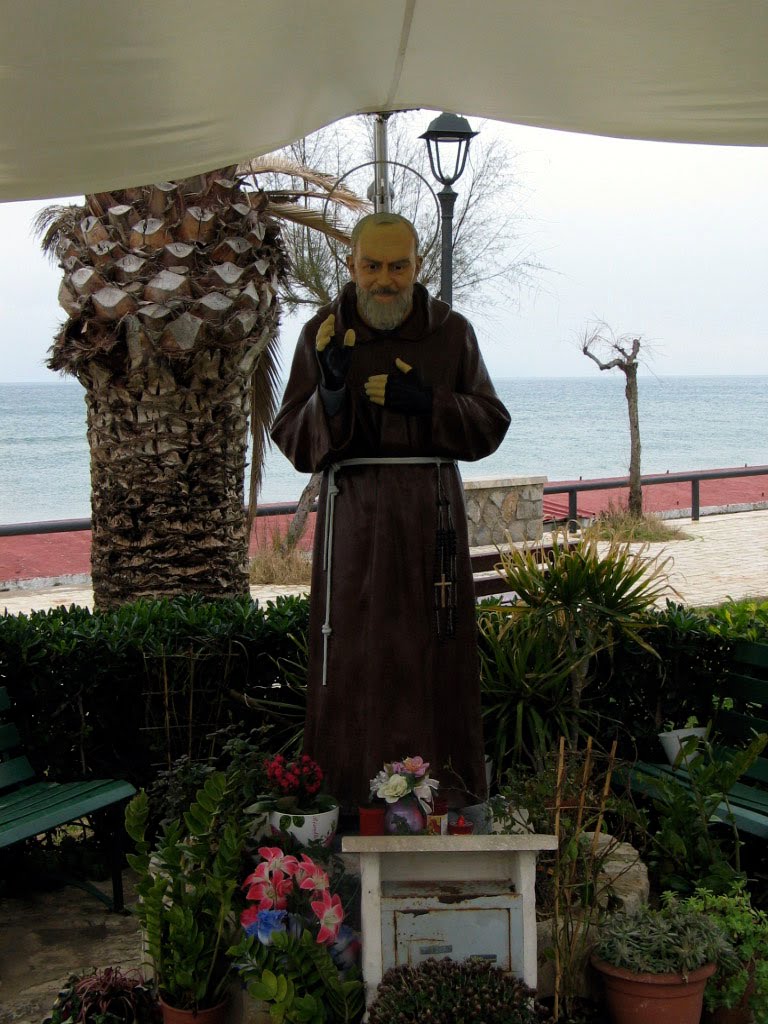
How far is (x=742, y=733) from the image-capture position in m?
4.99

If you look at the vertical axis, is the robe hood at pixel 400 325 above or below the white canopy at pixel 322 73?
below

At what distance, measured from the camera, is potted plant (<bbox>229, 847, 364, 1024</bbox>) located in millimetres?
3091

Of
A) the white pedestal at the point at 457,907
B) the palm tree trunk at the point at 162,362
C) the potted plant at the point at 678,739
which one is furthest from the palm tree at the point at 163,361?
the white pedestal at the point at 457,907

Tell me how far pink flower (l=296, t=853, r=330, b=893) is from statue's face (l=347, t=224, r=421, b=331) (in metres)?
1.87

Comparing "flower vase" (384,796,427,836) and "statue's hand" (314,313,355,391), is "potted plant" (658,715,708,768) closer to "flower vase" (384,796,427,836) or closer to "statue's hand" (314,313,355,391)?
"flower vase" (384,796,427,836)

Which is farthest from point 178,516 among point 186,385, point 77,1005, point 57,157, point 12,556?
point 12,556

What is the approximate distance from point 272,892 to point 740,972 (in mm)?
1459

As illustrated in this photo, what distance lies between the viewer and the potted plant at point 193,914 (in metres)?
3.25

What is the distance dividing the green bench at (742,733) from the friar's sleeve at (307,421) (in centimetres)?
179

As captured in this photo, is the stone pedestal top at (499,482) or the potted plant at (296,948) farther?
the stone pedestal top at (499,482)

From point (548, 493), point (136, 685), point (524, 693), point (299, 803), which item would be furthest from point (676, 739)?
point (548, 493)

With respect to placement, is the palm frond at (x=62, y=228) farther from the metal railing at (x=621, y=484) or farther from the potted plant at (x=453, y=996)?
the metal railing at (x=621, y=484)

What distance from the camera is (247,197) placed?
21.1ft

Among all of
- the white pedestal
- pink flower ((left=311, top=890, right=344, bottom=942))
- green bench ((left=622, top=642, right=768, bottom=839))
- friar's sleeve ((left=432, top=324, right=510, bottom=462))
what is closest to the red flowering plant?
pink flower ((left=311, top=890, right=344, bottom=942))
